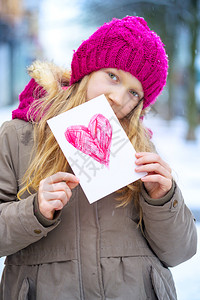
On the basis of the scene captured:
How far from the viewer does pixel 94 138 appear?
111 centimetres

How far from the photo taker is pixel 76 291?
3.52ft

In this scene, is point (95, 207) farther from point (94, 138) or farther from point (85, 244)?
point (94, 138)

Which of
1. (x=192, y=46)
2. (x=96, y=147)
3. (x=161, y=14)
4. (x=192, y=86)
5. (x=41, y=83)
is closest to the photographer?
(x=96, y=147)

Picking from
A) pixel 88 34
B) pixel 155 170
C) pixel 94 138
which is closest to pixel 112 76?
pixel 94 138

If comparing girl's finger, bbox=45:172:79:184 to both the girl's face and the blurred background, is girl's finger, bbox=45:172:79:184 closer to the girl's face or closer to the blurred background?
the girl's face

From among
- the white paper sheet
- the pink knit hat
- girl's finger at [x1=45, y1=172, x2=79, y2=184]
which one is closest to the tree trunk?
the pink knit hat

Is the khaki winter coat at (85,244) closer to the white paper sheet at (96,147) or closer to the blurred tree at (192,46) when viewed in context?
the white paper sheet at (96,147)

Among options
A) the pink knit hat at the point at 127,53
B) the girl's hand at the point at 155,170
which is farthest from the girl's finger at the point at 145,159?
the pink knit hat at the point at 127,53

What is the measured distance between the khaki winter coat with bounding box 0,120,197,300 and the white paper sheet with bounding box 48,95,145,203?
0.45 ft

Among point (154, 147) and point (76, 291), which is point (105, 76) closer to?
point (154, 147)

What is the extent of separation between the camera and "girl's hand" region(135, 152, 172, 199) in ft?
3.45

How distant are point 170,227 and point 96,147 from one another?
0.34 metres

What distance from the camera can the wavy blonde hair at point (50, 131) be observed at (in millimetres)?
1137

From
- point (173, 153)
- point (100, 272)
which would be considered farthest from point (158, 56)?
point (173, 153)
